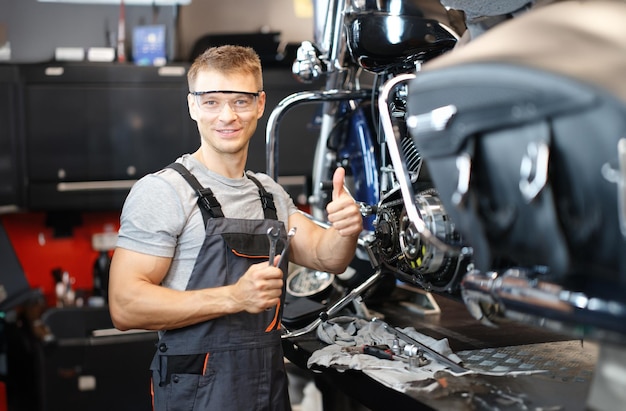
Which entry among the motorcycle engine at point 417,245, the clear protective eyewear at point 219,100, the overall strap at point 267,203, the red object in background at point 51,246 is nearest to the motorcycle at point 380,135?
the motorcycle engine at point 417,245

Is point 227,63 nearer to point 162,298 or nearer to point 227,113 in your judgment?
point 227,113

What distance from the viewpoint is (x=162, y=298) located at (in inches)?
74.0

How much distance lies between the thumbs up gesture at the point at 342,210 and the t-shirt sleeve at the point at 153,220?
0.37 meters

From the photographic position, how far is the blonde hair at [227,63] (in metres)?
2.09

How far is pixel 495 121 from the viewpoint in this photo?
116cm

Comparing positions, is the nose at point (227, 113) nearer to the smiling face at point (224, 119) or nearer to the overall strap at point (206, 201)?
the smiling face at point (224, 119)

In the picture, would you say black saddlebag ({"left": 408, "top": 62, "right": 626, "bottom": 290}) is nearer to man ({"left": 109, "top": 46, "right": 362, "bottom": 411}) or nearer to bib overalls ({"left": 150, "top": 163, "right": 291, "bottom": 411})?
man ({"left": 109, "top": 46, "right": 362, "bottom": 411})

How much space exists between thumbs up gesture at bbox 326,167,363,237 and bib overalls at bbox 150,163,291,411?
0.16 metres

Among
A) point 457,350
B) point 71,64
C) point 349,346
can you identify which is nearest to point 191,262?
point 349,346

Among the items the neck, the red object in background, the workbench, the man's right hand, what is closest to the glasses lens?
the neck

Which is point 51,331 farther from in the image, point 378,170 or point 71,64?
point 378,170

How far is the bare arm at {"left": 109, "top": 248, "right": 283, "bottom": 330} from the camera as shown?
6.03ft

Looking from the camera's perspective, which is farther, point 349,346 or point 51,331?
point 51,331

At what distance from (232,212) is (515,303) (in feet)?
3.13
